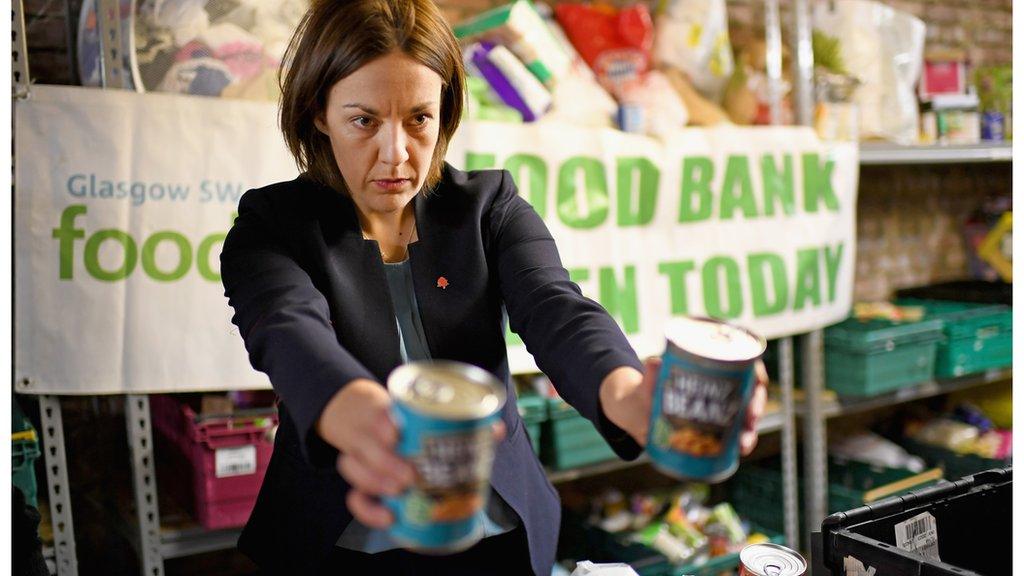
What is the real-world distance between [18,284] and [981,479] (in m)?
1.81

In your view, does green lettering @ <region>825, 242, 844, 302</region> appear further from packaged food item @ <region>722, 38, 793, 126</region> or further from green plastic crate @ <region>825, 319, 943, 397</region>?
packaged food item @ <region>722, 38, 793, 126</region>

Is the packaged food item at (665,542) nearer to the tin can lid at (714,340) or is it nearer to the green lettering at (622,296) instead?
the green lettering at (622,296)

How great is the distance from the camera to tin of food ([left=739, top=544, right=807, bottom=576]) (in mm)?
1292

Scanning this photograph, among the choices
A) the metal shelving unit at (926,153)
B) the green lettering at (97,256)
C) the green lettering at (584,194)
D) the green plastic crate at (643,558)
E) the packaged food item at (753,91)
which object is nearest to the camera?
the green lettering at (97,256)

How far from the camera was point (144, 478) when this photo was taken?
2055 mm

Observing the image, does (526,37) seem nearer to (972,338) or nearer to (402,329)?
(402,329)

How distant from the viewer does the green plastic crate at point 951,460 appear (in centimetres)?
329

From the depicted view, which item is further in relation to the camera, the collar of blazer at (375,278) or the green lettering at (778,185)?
the green lettering at (778,185)

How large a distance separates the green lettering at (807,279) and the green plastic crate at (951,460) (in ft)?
3.02

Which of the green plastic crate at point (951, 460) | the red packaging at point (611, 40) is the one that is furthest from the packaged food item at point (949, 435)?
the red packaging at point (611, 40)

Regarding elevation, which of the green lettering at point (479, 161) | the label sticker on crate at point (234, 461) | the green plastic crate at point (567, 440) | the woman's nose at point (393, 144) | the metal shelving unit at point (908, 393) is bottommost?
the metal shelving unit at point (908, 393)

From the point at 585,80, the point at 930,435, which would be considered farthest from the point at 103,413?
the point at 930,435

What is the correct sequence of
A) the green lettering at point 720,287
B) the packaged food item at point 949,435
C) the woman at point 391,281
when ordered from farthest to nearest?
the packaged food item at point 949,435 < the green lettering at point 720,287 < the woman at point 391,281

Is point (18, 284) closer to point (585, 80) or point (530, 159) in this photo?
point (530, 159)
